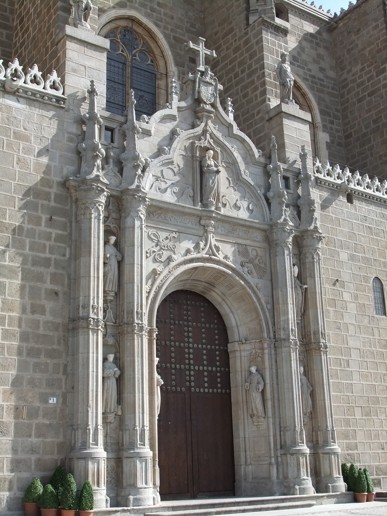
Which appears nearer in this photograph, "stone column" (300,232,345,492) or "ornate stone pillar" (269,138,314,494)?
"ornate stone pillar" (269,138,314,494)

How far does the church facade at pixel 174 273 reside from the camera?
1333 cm

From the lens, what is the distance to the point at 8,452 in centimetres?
1241

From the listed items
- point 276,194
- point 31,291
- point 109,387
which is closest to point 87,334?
point 109,387

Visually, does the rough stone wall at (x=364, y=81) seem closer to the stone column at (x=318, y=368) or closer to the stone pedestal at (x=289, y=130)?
the stone pedestal at (x=289, y=130)

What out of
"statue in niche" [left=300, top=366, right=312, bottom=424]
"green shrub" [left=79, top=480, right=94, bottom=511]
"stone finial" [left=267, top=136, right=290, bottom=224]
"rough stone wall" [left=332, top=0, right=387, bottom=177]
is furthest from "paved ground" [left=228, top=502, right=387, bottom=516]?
"rough stone wall" [left=332, top=0, right=387, bottom=177]

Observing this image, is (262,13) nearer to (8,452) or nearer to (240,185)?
(240,185)

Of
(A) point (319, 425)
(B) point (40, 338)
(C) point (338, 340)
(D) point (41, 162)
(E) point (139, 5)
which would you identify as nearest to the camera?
(B) point (40, 338)

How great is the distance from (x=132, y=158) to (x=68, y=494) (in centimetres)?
661

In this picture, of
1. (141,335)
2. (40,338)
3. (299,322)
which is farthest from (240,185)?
(40,338)

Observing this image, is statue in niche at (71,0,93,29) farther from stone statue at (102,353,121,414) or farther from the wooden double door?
stone statue at (102,353,121,414)

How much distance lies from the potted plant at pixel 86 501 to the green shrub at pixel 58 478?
1.32 ft

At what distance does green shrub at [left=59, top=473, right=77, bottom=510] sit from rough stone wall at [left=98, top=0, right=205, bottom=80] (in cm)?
1302

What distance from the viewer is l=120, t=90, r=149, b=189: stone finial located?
49.0ft

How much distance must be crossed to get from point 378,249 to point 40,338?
10543 millimetres
